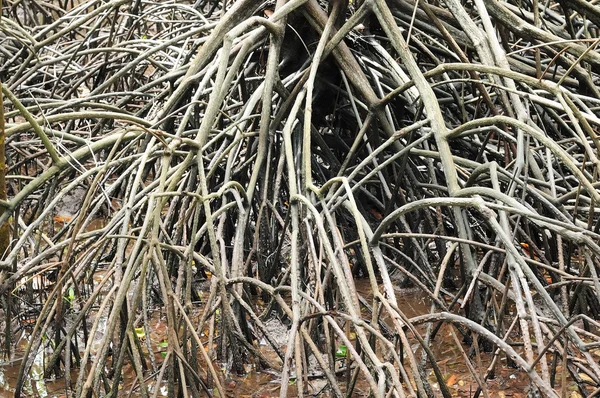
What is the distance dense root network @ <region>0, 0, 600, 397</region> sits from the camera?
282 cm

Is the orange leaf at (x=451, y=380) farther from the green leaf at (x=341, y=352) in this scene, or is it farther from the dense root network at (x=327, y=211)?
the green leaf at (x=341, y=352)

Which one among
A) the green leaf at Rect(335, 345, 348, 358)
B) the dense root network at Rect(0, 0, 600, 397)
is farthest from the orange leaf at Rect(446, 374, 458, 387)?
the green leaf at Rect(335, 345, 348, 358)

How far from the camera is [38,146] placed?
5.50m

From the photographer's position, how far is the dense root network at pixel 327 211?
9.24ft

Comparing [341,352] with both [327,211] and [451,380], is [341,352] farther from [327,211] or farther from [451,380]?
[327,211]

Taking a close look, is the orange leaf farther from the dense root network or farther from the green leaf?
the green leaf

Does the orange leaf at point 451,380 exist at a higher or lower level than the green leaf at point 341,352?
lower

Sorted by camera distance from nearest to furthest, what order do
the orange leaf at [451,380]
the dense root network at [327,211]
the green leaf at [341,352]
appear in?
the dense root network at [327,211] → the orange leaf at [451,380] → the green leaf at [341,352]

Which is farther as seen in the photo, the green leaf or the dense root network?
the green leaf

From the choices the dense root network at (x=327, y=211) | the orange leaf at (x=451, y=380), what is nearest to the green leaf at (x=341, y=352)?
the dense root network at (x=327, y=211)

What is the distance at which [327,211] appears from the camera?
3.06m

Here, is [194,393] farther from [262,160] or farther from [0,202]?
Result: [262,160]

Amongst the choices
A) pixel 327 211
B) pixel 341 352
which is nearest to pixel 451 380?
pixel 341 352

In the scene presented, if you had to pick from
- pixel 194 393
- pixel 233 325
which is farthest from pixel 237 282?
pixel 194 393
